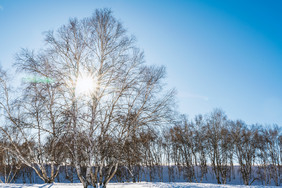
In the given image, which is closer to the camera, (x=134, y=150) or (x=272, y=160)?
(x=134, y=150)

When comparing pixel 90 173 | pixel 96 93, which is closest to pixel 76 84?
pixel 96 93

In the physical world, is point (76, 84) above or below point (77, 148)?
above

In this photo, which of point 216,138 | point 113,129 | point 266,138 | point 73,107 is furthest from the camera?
point 266,138

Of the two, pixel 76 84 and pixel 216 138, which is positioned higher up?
pixel 76 84

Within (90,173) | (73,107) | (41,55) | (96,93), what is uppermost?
(41,55)

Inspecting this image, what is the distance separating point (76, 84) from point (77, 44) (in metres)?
2.13

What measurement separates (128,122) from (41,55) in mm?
5408

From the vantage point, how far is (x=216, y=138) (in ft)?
82.2

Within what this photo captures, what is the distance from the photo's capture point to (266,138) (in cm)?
3133

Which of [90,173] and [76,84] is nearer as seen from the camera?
[90,173]

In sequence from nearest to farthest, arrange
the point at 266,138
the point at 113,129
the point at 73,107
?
the point at 73,107
the point at 113,129
the point at 266,138

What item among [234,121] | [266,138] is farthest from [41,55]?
[266,138]

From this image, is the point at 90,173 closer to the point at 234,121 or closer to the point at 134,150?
the point at 134,150

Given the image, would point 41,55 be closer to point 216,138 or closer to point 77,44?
point 77,44
